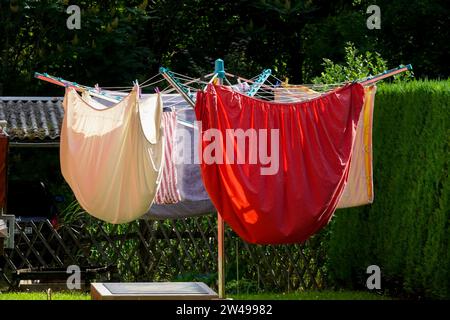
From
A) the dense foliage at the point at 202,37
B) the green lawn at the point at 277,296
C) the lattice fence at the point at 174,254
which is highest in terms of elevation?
the dense foliage at the point at 202,37

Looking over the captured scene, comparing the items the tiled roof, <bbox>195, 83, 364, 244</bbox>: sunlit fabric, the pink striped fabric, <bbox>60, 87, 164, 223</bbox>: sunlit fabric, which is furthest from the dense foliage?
<bbox>195, 83, 364, 244</bbox>: sunlit fabric

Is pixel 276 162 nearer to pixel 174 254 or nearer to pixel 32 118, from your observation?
pixel 174 254

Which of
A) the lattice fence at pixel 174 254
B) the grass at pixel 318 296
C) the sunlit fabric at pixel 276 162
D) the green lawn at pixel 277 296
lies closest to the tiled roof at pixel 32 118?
the lattice fence at pixel 174 254

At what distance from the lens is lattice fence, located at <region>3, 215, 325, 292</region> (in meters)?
14.4

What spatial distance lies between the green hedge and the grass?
25 cm

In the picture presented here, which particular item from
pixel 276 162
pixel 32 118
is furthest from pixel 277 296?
pixel 32 118

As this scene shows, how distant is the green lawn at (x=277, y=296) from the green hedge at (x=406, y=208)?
0.30 metres

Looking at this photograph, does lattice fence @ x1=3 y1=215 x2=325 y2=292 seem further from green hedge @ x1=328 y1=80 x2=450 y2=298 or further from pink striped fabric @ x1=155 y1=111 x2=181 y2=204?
pink striped fabric @ x1=155 y1=111 x2=181 y2=204

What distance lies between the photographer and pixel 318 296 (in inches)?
512

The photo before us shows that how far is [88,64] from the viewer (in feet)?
75.4

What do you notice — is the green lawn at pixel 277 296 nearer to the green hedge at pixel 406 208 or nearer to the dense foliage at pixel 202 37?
the green hedge at pixel 406 208

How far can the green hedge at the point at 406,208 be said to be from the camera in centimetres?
1156
